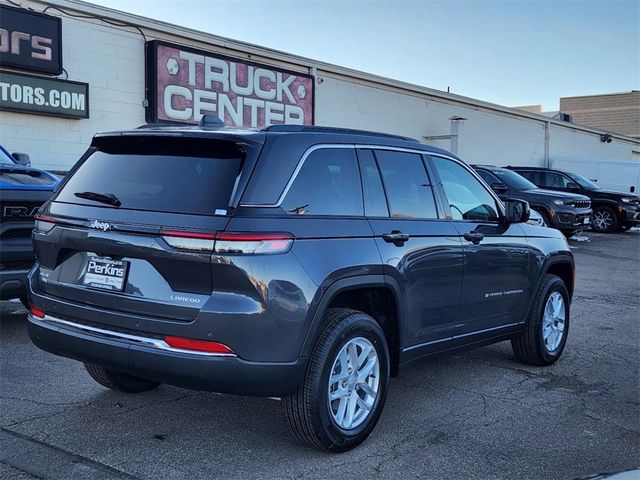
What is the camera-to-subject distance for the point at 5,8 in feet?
39.1

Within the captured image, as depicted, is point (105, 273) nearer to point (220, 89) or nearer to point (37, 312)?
point (37, 312)

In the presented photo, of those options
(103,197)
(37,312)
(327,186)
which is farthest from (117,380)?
(327,186)

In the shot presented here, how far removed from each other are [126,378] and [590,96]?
5631 cm

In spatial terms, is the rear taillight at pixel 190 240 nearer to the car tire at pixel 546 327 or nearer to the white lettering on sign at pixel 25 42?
the car tire at pixel 546 327

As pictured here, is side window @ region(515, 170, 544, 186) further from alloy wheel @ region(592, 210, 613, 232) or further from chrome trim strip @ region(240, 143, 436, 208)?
chrome trim strip @ region(240, 143, 436, 208)

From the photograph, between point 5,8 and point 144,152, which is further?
point 5,8

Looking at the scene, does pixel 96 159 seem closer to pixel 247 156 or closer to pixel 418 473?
pixel 247 156

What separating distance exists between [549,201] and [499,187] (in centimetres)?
150

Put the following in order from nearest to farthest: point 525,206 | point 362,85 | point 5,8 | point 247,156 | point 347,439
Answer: point 247,156 → point 347,439 → point 525,206 → point 5,8 → point 362,85

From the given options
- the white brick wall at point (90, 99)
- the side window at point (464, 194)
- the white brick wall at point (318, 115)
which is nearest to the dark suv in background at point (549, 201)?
the white brick wall at point (318, 115)

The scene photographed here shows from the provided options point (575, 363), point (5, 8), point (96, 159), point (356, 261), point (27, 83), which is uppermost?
point (5, 8)

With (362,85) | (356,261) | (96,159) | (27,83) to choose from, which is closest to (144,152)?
(96,159)

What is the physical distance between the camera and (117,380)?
15.9 feet

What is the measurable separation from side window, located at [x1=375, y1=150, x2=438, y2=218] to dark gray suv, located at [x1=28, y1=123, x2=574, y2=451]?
12 mm
